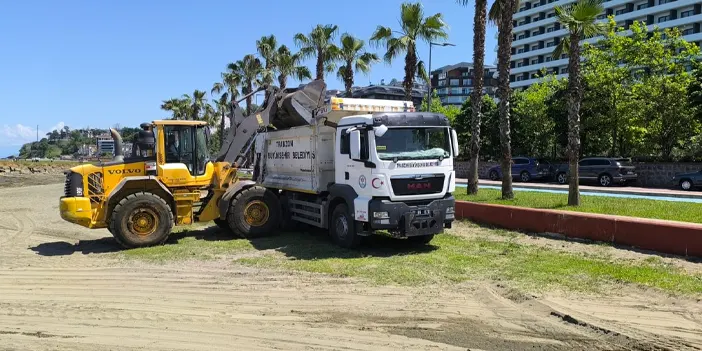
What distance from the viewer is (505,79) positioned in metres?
16.9

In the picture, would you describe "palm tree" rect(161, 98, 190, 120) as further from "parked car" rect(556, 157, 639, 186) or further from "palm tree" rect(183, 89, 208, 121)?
"parked car" rect(556, 157, 639, 186)

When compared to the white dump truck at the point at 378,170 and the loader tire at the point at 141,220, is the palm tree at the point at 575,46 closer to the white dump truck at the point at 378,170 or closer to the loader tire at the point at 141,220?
the white dump truck at the point at 378,170

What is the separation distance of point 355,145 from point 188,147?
15.6ft

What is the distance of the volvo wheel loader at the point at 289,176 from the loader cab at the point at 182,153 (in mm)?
25

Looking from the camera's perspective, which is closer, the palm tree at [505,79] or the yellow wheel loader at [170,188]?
the yellow wheel loader at [170,188]

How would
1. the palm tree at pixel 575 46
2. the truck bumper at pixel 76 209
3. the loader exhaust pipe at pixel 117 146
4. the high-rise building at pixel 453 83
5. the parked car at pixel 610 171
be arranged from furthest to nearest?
the high-rise building at pixel 453 83 < the parked car at pixel 610 171 < the palm tree at pixel 575 46 < the loader exhaust pipe at pixel 117 146 < the truck bumper at pixel 76 209

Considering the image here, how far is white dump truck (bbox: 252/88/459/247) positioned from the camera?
1043 centimetres

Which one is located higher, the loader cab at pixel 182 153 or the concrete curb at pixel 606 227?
the loader cab at pixel 182 153

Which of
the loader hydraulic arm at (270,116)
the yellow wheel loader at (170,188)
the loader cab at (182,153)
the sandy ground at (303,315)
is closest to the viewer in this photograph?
the sandy ground at (303,315)

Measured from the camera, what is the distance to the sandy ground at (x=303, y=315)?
223 inches

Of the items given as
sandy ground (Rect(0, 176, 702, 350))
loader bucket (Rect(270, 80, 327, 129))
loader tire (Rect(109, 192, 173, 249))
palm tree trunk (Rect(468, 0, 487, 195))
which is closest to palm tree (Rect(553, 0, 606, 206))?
palm tree trunk (Rect(468, 0, 487, 195))

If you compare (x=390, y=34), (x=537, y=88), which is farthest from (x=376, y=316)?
(x=537, y=88)

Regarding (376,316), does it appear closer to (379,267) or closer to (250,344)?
(250,344)

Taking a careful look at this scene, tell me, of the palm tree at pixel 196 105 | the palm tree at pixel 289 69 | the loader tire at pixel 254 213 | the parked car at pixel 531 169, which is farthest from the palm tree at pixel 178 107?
the loader tire at pixel 254 213
